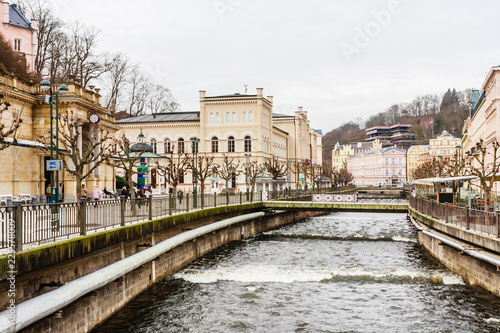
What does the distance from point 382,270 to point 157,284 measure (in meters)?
9.58

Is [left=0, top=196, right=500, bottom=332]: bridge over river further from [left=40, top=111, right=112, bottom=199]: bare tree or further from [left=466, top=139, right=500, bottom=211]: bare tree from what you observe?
[left=40, top=111, right=112, bottom=199]: bare tree

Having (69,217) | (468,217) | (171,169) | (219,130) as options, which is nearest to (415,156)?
(219,130)

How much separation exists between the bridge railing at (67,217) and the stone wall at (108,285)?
642 mm

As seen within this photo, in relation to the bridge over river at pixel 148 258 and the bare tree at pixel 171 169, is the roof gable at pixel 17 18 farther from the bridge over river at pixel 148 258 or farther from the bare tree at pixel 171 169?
the bridge over river at pixel 148 258

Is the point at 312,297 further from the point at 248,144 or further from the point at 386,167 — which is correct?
the point at 386,167

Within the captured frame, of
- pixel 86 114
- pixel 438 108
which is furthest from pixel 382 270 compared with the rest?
pixel 438 108

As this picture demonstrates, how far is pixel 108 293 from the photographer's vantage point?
1407 centimetres

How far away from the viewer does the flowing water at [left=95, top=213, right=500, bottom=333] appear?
559 inches

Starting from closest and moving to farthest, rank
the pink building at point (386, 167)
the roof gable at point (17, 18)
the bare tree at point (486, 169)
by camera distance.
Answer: the bare tree at point (486, 169) < the roof gable at point (17, 18) < the pink building at point (386, 167)

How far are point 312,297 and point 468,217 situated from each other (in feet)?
20.6

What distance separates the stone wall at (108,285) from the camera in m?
10.9

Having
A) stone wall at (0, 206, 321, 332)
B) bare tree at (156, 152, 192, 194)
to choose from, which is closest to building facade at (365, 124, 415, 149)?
bare tree at (156, 152, 192, 194)

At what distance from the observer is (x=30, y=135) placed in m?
33.9

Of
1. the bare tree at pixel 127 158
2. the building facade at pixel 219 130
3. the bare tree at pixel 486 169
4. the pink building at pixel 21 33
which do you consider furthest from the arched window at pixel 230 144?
the bare tree at pixel 486 169
